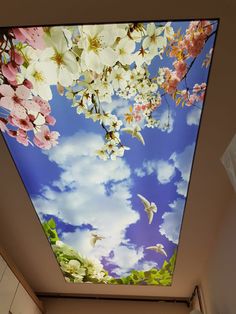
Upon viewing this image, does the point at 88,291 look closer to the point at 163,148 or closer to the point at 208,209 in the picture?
the point at 208,209

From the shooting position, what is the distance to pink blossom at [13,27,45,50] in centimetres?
97

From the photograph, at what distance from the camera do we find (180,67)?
106cm

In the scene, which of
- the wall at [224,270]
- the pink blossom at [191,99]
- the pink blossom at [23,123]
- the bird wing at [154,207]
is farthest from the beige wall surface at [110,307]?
the pink blossom at [191,99]

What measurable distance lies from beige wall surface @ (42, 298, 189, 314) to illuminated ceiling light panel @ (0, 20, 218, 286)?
896mm

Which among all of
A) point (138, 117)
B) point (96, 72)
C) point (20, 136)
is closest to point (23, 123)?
point (20, 136)

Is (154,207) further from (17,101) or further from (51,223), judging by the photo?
(17,101)

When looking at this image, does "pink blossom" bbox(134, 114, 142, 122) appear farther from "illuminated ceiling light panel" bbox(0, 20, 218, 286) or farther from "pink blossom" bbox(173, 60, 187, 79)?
"pink blossom" bbox(173, 60, 187, 79)

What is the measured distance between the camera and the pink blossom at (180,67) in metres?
1.05

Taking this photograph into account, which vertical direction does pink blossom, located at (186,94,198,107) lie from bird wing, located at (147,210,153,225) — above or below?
above

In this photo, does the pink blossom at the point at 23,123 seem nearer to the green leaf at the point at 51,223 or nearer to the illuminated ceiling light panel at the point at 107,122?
the illuminated ceiling light panel at the point at 107,122

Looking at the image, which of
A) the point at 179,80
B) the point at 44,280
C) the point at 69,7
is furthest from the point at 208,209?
the point at 44,280

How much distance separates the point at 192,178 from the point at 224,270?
652 mm

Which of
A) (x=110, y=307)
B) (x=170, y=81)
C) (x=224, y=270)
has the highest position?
(x=170, y=81)

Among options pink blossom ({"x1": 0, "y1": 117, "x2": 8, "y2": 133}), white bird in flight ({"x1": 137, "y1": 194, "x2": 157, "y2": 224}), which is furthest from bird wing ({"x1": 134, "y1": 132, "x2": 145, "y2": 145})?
pink blossom ({"x1": 0, "y1": 117, "x2": 8, "y2": 133})
